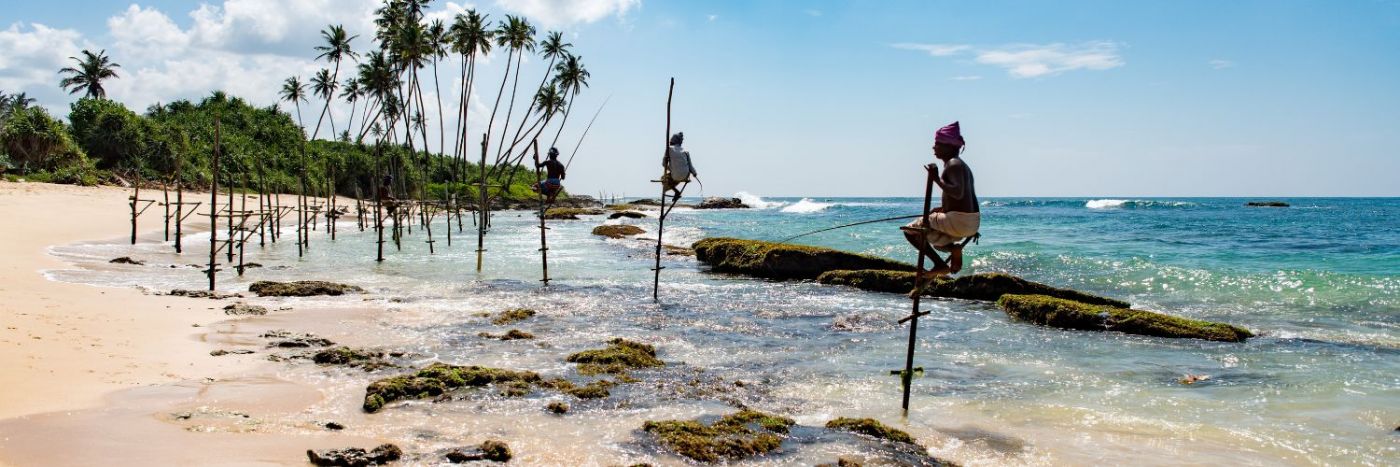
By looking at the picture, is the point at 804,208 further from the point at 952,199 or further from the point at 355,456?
the point at 355,456

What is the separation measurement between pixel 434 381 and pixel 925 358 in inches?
226

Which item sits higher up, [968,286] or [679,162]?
[679,162]

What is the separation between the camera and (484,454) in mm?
5602

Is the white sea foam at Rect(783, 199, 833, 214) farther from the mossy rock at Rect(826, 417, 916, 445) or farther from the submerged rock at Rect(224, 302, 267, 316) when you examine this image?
the mossy rock at Rect(826, 417, 916, 445)

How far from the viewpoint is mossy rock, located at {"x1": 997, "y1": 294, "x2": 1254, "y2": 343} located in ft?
37.0

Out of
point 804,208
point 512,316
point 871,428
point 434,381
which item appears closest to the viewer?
point 871,428

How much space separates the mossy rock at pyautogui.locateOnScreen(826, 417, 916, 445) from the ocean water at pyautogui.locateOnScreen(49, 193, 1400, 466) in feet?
0.75

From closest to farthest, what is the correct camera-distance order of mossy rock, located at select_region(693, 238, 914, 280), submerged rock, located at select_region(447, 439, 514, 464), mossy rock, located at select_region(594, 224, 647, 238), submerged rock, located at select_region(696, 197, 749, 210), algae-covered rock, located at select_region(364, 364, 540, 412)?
submerged rock, located at select_region(447, 439, 514, 464), algae-covered rock, located at select_region(364, 364, 540, 412), mossy rock, located at select_region(693, 238, 914, 280), mossy rock, located at select_region(594, 224, 647, 238), submerged rock, located at select_region(696, 197, 749, 210)

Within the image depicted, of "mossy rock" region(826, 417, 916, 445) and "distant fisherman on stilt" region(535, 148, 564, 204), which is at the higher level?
"distant fisherman on stilt" region(535, 148, 564, 204)

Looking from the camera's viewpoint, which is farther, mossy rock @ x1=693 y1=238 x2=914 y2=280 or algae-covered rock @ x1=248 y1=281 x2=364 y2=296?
mossy rock @ x1=693 y1=238 x2=914 y2=280

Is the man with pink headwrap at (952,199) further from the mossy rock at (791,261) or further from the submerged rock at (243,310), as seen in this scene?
the mossy rock at (791,261)

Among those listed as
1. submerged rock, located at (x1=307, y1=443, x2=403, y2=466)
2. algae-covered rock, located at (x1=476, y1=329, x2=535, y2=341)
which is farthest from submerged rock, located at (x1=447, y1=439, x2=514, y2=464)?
algae-covered rock, located at (x1=476, y1=329, x2=535, y2=341)

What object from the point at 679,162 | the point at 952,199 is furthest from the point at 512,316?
the point at 952,199

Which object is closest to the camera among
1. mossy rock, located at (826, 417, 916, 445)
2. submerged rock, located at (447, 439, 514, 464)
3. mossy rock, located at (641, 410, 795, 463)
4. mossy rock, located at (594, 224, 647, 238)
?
submerged rock, located at (447, 439, 514, 464)
